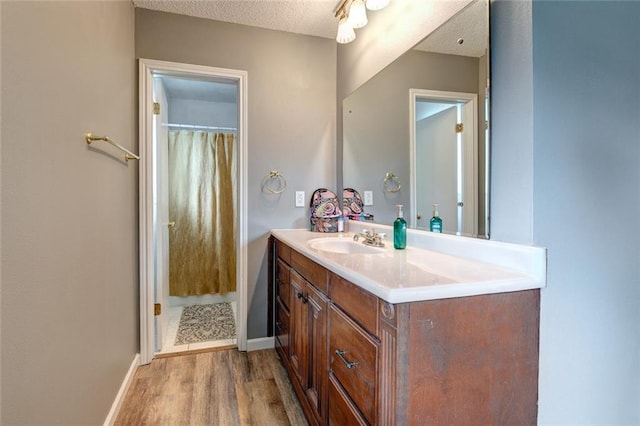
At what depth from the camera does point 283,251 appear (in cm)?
199

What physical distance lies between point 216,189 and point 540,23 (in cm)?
294

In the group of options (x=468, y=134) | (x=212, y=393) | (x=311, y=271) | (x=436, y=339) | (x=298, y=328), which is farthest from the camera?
(x=212, y=393)

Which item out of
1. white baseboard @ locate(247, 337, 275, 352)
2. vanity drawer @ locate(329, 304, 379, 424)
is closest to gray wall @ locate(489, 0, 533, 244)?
vanity drawer @ locate(329, 304, 379, 424)

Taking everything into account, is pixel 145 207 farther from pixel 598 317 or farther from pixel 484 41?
pixel 598 317

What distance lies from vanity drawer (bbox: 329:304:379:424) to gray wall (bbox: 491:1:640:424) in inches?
20.2

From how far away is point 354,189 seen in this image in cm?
223

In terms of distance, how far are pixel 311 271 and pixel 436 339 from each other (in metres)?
0.69

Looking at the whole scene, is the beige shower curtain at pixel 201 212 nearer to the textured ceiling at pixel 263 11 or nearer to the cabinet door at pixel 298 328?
the textured ceiling at pixel 263 11

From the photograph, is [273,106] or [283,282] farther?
[273,106]

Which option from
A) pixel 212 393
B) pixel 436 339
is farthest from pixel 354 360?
pixel 212 393

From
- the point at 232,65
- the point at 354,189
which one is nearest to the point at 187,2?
the point at 232,65

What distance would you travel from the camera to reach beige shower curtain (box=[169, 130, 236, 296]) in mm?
3191

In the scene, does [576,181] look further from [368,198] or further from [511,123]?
[368,198]

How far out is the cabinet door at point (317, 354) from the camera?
124cm
